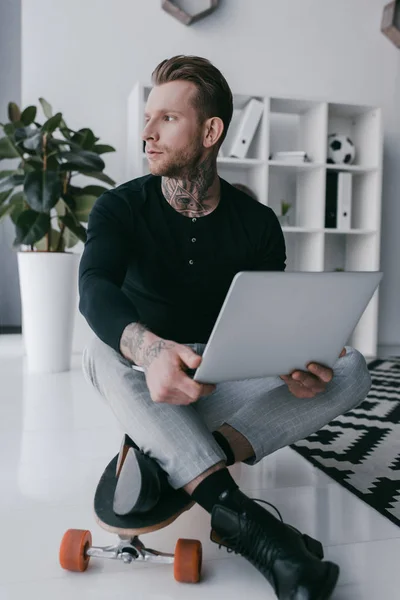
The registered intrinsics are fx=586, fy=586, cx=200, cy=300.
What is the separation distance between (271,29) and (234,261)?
8.60ft

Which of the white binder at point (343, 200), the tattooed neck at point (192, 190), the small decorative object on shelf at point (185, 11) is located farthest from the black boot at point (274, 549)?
the small decorative object on shelf at point (185, 11)

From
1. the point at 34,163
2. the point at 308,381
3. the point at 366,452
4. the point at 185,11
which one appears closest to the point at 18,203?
the point at 34,163

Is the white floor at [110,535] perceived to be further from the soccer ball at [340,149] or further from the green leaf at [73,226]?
the soccer ball at [340,149]

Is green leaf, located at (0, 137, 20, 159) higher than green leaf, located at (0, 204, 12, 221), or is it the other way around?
green leaf, located at (0, 137, 20, 159)

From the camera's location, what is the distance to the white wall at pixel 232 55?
10.5 feet

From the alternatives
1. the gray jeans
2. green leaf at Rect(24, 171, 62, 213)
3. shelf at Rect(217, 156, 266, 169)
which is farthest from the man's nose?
shelf at Rect(217, 156, 266, 169)

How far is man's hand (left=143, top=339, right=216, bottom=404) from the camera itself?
34.2 inches

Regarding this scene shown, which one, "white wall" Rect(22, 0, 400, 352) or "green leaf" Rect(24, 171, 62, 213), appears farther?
"white wall" Rect(22, 0, 400, 352)

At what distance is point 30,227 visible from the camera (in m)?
2.56

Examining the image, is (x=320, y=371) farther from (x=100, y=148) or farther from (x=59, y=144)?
(x=100, y=148)

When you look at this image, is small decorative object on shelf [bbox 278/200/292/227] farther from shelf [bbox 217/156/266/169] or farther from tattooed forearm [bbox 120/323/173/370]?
tattooed forearm [bbox 120/323/173/370]

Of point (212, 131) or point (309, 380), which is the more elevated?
point (212, 131)

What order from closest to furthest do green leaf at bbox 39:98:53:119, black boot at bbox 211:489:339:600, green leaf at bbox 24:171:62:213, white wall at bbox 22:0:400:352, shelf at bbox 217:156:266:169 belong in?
black boot at bbox 211:489:339:600 < green leaf at bbox 24:171:62:213 < green leaf at bbox 39:98:53:119 < shelf at bbox 217:156:266:169 < white wall at bbox 22:0:400:352

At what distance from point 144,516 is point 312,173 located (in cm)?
268
